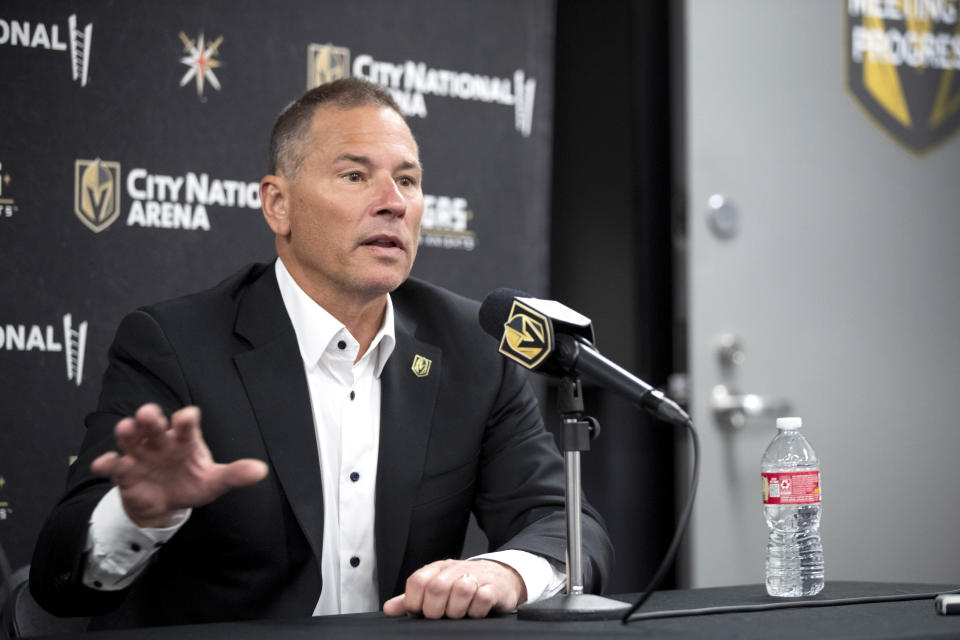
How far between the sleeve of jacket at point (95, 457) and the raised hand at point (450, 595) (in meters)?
0.50

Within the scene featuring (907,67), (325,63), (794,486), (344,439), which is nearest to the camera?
(794,486)

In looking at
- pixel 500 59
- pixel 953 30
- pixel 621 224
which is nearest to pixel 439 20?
pixel 500 59

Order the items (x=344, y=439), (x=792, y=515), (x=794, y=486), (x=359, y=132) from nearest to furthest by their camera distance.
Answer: (x=794, y=486), (x=792, y=515), (x=344, y=439), (x=359, y=132)

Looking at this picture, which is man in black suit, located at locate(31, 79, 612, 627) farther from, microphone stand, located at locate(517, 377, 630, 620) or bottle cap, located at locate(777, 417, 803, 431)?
bottle cap, located at locate(777, 417, 803, 431)

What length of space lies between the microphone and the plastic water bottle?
386 mm

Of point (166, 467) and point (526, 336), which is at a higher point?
point (526, 336)

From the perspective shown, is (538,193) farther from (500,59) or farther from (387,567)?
(387,567)

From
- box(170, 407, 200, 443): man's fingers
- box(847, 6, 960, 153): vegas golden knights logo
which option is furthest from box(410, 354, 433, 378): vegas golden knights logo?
box(847, 6, 960, 153): vegas golden knights logo

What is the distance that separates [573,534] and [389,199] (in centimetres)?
90

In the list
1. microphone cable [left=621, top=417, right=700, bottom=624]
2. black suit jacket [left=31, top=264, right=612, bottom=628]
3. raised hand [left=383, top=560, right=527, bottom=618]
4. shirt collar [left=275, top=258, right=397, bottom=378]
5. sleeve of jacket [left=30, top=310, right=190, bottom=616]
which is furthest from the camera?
shirt collar [left=275, top=258, right=397, bottom=378]

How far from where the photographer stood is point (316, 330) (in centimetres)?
215

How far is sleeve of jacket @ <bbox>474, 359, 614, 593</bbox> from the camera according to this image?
1970 mm

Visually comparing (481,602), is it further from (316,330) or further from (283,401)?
(316,330)

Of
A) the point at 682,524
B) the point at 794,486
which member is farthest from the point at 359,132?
the point at 682,524
